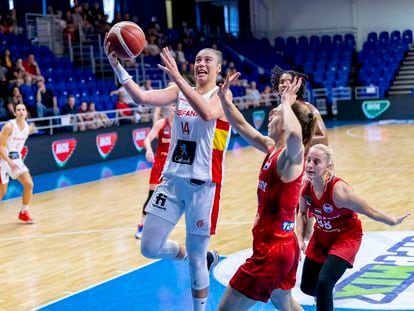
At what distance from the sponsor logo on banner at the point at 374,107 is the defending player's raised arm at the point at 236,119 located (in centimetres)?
2313

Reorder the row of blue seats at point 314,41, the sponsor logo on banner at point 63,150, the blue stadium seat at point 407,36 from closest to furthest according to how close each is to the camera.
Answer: the sponsor logo on banner at point 63,150, the blue stadium seat at point 407,36, the row of blue seats at point 314,41

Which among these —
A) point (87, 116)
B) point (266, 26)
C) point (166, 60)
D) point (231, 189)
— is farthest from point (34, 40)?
point (166, 60)

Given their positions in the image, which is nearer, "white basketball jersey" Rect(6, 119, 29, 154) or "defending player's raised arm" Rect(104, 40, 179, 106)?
"defending player's raised arm" Rect(104, 40, 179, 106)

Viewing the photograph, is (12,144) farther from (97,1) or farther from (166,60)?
(97,1)

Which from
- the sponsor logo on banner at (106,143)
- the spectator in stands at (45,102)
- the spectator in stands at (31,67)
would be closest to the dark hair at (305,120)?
the spectator in stands at (45,102)

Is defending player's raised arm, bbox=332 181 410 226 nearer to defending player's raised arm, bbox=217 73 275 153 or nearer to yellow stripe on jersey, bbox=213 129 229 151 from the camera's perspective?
defending player's raised arm, bbox=217 73 275 153

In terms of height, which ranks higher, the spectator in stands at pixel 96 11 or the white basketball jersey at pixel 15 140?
the spectator in stands at pixel 96 11

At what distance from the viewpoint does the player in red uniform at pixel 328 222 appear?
5.32 m

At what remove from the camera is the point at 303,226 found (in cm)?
592

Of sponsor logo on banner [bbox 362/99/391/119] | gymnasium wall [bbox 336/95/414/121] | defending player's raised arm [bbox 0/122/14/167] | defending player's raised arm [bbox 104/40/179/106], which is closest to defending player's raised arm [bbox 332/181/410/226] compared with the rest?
defending player's raised arm [bbox 104/40/179/106]

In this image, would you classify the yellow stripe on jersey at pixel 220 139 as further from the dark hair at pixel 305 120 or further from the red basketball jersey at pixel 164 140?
the red basketball jersey at pixel 164 140

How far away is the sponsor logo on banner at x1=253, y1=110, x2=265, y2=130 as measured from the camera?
24.6m

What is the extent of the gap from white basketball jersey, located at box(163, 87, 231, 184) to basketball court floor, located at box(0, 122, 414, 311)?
1.28m

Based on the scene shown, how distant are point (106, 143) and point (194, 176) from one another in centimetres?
1280
